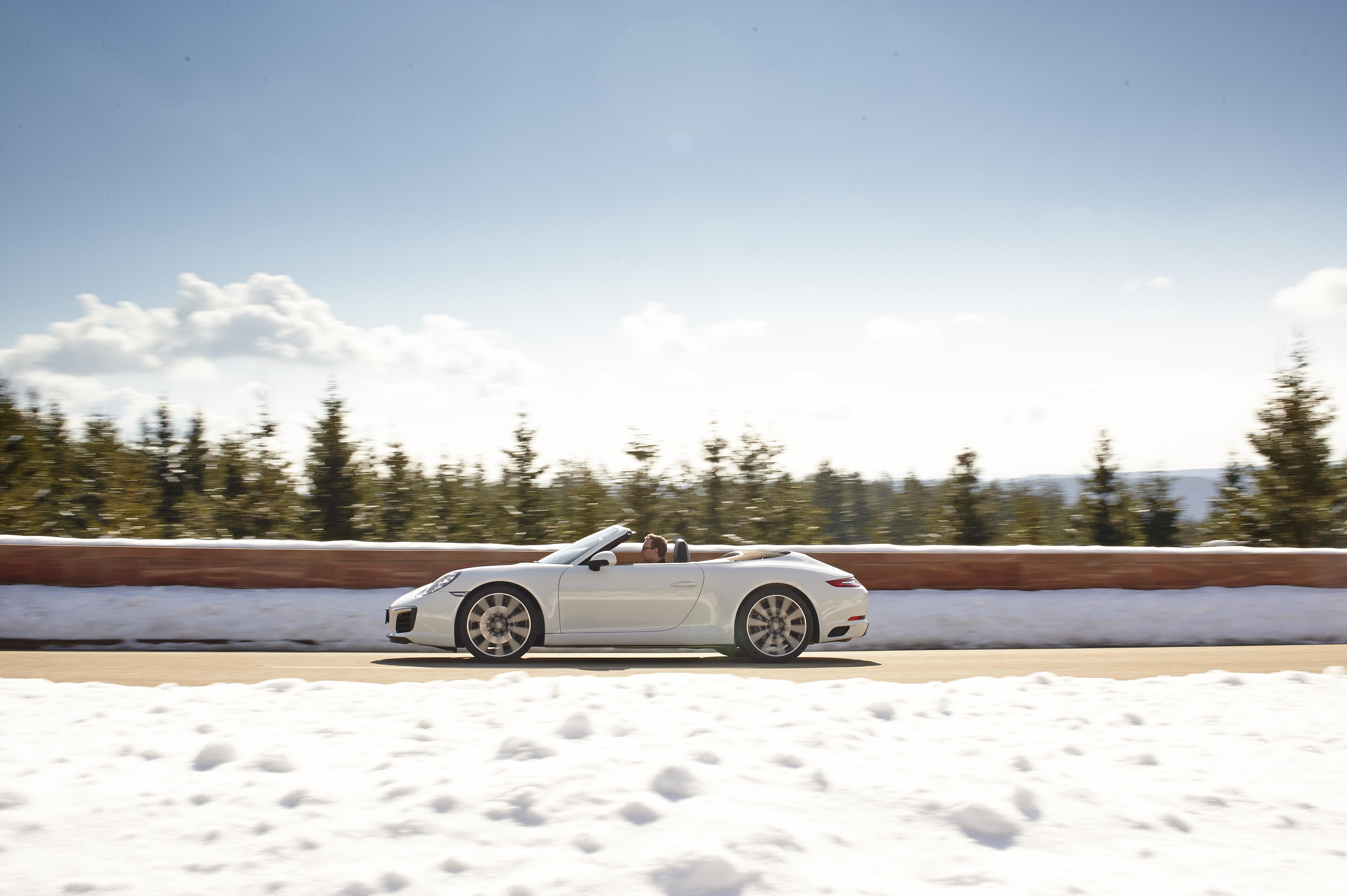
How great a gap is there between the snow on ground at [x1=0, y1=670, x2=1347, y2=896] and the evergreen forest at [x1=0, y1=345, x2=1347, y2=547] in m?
14.3

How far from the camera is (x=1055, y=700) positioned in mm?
5395

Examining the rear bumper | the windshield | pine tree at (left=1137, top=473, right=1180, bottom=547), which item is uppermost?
pine tree at (left=1137, top=473, right=1180, bottom=547)

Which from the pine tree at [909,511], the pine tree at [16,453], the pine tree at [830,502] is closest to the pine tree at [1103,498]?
the pine tree at [830,502]

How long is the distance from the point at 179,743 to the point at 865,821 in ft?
9.63

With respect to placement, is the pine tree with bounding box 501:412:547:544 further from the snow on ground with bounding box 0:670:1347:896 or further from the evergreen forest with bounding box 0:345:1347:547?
the snow on ground with bounding box 0:670:1347:896

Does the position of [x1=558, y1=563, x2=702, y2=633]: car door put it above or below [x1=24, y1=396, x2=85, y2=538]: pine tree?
below

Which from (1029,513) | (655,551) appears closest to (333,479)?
(655,551)

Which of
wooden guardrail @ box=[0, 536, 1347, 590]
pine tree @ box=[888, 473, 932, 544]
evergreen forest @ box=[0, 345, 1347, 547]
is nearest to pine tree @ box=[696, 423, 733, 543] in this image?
evergreen forest @ box=[0, 345, 1347, 547]

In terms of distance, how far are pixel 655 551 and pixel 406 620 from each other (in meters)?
2.44

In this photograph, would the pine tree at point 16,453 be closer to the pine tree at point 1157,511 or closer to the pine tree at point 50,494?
the pine tree at point 50,494

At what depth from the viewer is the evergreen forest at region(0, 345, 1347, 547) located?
2128cm

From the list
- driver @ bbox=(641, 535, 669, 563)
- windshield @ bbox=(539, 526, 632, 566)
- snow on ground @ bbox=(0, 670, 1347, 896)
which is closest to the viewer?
snow on ground @ bbox=(0, 670, 1347, 896)

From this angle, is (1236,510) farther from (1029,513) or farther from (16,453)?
(16,453)

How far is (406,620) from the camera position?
346 inches
